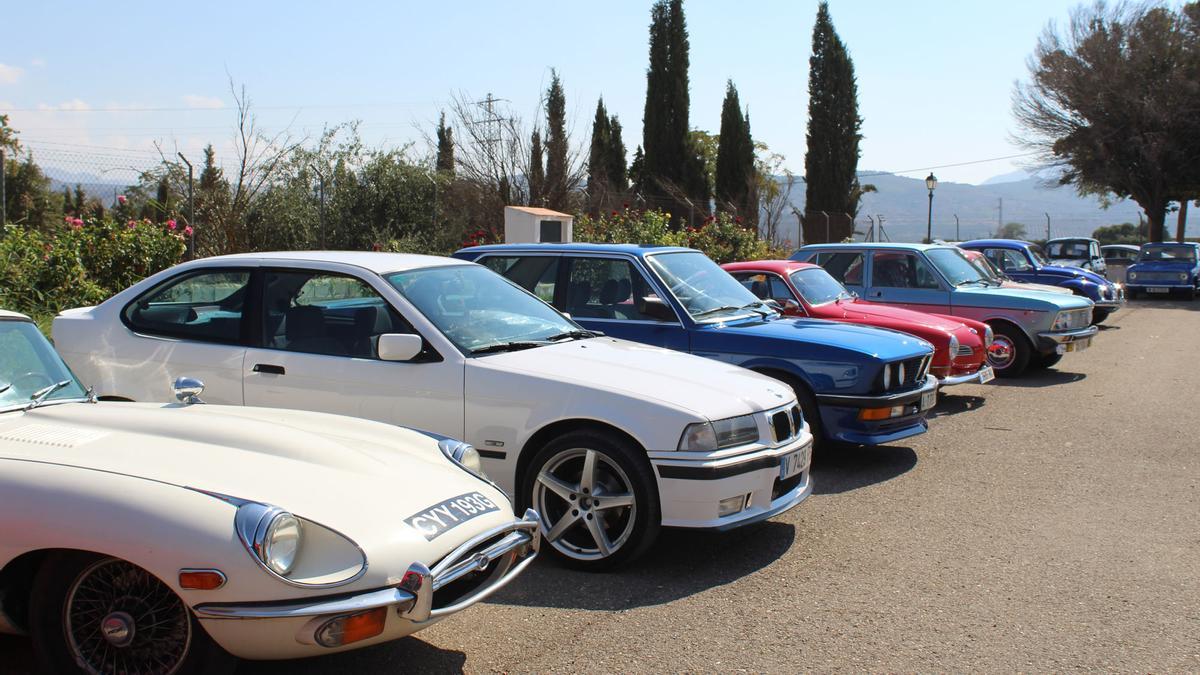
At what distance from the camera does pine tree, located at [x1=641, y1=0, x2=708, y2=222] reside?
40594 mm

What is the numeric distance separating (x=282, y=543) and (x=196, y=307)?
3.25 meters

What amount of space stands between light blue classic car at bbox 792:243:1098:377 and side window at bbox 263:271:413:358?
8171mm

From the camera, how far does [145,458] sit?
11.2 ft

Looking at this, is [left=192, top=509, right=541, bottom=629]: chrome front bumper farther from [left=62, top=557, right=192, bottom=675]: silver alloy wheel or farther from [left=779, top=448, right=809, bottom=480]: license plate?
[left=779, top=448, right=809, bottom=480]: license plate

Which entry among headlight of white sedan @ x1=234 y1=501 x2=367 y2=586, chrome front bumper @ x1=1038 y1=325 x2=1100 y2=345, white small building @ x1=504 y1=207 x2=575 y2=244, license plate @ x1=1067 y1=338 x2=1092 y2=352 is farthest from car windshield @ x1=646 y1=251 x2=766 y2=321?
white small building @ x1=504 y1=207 x2=575 y2=244

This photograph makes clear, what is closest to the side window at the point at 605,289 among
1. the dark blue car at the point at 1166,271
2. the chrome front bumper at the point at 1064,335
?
the chrome front bumper at the point at 1064,335

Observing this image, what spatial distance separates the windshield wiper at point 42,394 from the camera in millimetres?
3920

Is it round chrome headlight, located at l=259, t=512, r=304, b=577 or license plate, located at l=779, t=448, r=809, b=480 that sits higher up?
round chrome headlight, located at l=259, t=512, r=304, b=577

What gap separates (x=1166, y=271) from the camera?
27.6 meters

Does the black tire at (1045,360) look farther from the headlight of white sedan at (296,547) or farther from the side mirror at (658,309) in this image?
the headlight of white sedan at (296,547)

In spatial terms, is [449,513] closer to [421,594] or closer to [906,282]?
[421,594]

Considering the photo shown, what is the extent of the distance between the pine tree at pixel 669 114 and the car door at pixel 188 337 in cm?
3495

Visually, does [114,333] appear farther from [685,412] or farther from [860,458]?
[860,458]

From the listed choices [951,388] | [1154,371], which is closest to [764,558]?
[951,388]
